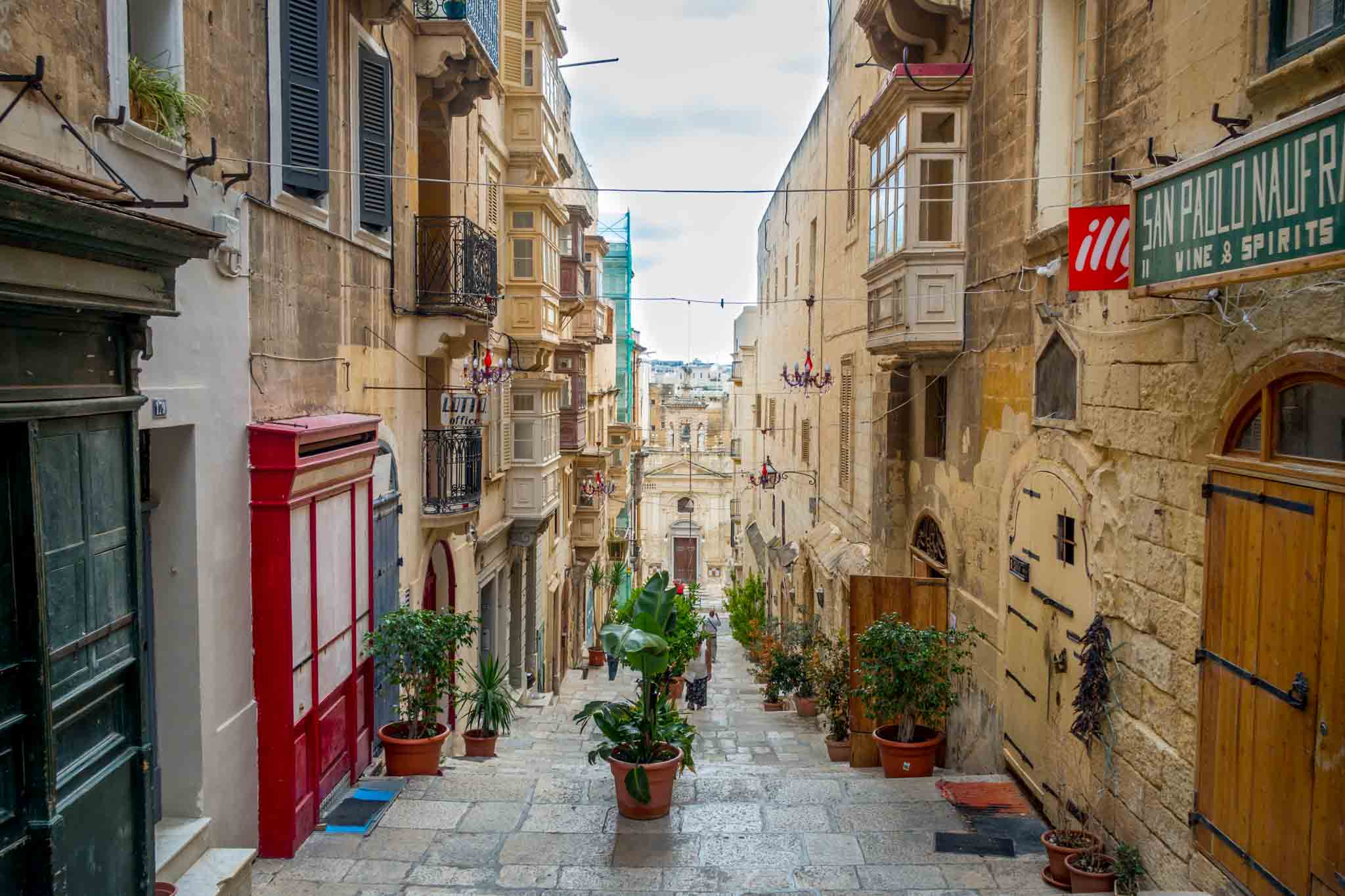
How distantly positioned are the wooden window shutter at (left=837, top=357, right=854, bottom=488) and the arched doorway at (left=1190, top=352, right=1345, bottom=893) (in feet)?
37.8

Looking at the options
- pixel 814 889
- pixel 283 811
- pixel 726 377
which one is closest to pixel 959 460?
pixel 814 889

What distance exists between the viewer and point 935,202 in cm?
1103

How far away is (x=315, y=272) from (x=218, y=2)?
2314 millimetres

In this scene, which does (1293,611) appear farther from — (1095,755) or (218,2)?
(218,2)

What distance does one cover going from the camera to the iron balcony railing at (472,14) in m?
11.7

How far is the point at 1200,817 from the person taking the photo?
588cm

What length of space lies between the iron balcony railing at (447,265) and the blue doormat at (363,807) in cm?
549

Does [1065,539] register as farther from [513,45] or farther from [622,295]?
[622,295]

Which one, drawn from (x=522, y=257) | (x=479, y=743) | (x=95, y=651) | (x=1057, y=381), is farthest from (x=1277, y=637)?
(x=522, y=257)

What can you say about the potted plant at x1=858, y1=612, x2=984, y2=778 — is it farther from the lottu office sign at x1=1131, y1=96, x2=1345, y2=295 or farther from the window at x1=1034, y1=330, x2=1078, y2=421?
the lottu office sign at x1=1131, y1=96, x2=1345, y2=295

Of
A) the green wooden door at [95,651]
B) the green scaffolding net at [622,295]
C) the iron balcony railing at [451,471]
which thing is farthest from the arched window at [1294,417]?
the green scaffolding net at [622,295]

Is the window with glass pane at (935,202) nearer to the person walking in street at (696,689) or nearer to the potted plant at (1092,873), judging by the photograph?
the potted plant at (1092,873)

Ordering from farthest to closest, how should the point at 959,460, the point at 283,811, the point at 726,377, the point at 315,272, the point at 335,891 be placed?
the point at 726,377 → the point at 959,460 → the point at 315,272 → the point at 283,811 → the point at 335,891

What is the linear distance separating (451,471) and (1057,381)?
7.50m
